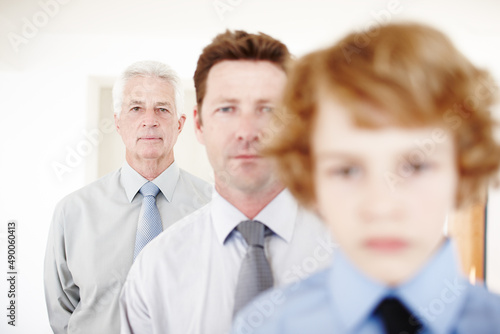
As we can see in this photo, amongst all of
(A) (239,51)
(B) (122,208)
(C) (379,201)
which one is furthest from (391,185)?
(B) (122,208)

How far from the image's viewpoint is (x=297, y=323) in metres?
0.74

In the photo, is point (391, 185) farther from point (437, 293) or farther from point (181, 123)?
point (181, 123)

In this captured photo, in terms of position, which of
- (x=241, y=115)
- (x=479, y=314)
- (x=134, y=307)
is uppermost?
(x=241, y=115)

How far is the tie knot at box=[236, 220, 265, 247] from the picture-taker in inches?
36.4

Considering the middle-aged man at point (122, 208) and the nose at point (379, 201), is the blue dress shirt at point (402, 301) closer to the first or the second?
the nose at point (379, 201)

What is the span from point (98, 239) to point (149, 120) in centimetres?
34

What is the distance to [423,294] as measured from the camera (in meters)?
0.67

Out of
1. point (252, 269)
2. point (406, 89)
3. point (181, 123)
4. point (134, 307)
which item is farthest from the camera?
point (181, 123)

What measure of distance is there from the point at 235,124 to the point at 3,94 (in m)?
0.71

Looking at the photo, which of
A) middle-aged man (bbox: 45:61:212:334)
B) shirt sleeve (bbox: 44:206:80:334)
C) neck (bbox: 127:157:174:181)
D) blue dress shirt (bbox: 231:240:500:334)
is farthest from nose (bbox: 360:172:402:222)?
shirt sleeve (bbox: 44:206:80:334)

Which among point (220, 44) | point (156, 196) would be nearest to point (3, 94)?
point (156, 196)

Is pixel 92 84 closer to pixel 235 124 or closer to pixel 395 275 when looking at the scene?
pixel 235 124

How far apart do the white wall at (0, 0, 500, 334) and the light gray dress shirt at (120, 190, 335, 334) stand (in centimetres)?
23

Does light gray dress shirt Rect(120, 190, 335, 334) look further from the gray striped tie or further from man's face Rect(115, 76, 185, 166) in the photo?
man's face Rect(115, 76, 185, 166)
